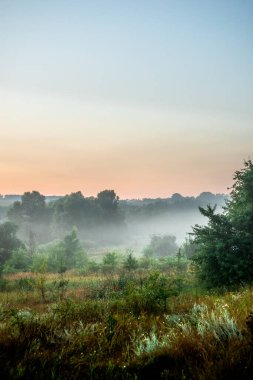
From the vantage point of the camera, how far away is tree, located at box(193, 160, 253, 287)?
1492 cm

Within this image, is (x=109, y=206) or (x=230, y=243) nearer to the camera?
Answer: (x=230, y=243)

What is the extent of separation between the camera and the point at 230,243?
15.5 metres

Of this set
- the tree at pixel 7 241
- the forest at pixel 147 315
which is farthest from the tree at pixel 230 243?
the tree at pixel 7 241

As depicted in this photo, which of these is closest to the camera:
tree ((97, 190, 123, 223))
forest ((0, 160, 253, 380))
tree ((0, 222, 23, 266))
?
forest ((0, 160, 253, 380))

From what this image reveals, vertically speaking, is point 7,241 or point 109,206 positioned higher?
point 109,206

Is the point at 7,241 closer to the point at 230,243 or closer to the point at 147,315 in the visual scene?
the point at 230,243

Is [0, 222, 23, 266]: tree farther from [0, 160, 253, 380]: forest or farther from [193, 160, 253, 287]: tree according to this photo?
[193, 160, 253, 287]: tree

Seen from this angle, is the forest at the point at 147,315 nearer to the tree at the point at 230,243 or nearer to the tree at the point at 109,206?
the tree at the point at 230,243

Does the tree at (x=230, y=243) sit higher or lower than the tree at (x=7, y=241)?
higher

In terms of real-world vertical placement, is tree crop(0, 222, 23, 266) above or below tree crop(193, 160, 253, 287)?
below

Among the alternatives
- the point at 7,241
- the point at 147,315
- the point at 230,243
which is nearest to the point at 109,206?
the point at 7,241

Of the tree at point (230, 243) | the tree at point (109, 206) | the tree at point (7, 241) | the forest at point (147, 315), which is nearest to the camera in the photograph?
the forest at point (147, 315)

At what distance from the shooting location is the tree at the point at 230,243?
14922mm

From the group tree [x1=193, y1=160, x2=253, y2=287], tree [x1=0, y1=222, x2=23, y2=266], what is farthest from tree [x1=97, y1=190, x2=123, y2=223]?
tree [x1=193, y1=160, x2=253, y2=287]
